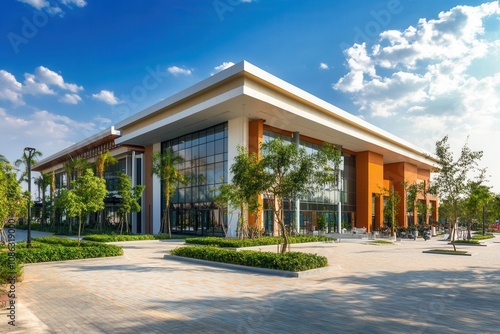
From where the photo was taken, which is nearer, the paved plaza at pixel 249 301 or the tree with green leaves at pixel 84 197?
the paved plaza at pixel 249 301

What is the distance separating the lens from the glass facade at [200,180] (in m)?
33.8

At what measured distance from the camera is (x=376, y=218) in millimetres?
49125

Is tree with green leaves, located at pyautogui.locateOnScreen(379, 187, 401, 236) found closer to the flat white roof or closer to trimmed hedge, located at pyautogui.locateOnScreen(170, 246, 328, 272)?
the flat white roof

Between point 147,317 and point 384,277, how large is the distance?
9174 mm

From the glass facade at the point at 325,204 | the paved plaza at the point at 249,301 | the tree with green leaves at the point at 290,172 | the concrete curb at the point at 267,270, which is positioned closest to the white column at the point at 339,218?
the glass facade at the point at 325,204

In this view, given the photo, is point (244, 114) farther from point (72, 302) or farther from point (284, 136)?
point (72, 302)

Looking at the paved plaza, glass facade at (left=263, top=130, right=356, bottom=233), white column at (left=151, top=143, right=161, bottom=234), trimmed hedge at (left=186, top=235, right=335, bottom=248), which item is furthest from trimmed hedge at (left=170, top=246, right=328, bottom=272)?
white column at (left=151, top=143, right=161, bottom=234)

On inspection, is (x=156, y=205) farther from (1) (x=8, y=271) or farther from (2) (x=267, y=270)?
(1) (x=8, y=271)

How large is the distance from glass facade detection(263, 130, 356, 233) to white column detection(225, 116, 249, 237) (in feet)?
8.86

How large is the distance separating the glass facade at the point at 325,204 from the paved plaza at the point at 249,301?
20.3 metres

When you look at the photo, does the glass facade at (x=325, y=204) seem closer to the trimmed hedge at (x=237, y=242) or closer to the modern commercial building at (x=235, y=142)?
the modern commercial building at (x=235, y=142)

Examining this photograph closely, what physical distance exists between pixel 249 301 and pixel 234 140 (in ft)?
76.9

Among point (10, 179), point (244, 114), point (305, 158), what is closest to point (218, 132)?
point (244, 114)

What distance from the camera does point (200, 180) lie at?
117 feet
